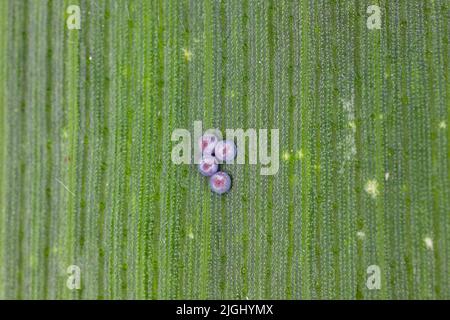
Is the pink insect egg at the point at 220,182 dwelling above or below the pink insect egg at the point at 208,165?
below

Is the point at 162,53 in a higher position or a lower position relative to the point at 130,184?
higher

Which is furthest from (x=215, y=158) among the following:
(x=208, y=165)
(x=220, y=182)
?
(x=220, y=182)

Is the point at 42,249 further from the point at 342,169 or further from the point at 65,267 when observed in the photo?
the point at 342,169

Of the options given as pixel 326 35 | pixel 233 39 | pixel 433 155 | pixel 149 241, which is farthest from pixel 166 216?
pixel 433 155

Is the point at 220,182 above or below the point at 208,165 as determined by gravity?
below

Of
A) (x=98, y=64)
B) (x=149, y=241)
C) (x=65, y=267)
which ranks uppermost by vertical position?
(x=98, y=64)

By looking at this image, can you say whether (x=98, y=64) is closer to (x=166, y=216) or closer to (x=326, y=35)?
(x=166, y=216)

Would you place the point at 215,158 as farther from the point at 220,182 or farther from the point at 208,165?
the point at 220,182

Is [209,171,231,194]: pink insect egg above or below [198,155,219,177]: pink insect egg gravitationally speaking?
below
